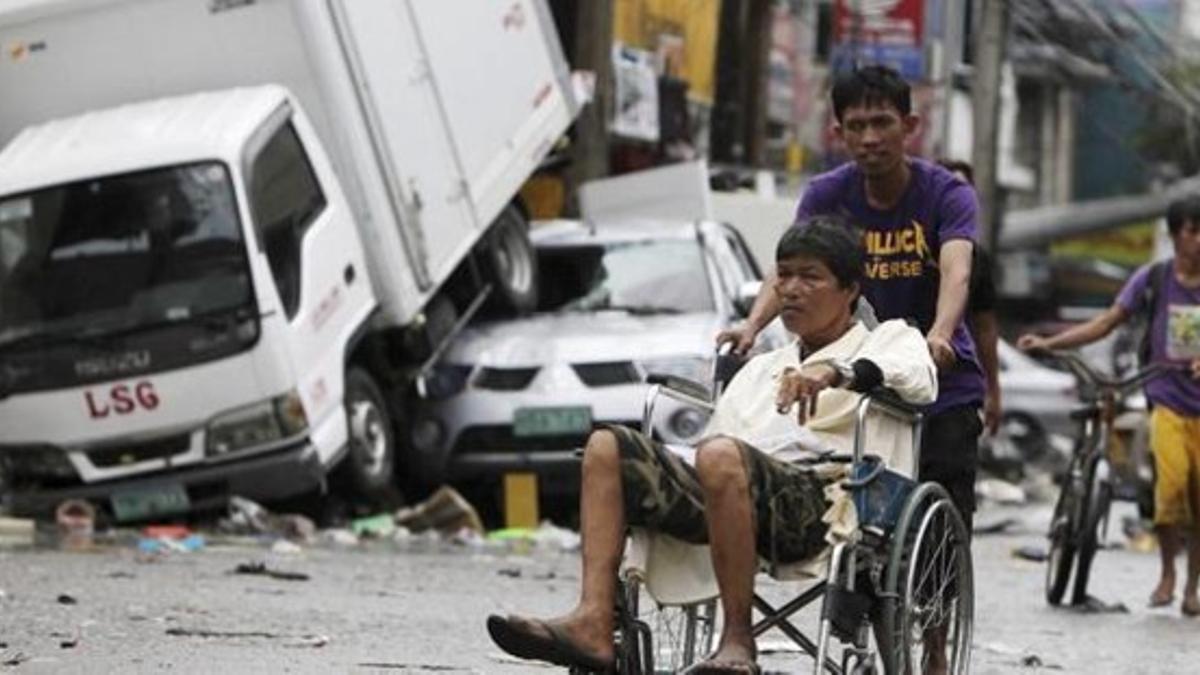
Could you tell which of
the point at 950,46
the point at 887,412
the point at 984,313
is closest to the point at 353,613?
the point at 984,313

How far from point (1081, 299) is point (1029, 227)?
260 inches

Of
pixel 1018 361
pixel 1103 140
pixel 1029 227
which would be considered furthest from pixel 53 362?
pixel 1103 140

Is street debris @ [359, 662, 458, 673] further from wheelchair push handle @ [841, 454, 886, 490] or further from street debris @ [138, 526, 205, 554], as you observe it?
street debris @ [138, 526, 205, 554]

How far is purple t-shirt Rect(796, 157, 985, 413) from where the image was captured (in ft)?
24.0

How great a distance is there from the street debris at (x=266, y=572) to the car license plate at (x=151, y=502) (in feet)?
7.08

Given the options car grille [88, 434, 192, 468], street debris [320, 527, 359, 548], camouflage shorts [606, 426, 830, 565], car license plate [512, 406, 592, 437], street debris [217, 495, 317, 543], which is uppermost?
camouflage shorts [606, 426, 830, 565]

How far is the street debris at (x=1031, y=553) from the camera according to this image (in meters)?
15.2

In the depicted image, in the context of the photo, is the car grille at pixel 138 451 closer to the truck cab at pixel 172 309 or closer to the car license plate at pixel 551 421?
the truck cab at pixel 172 309

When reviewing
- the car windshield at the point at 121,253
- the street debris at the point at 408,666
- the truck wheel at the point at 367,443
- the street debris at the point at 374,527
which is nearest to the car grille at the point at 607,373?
the truck wheel at the point at 367,443

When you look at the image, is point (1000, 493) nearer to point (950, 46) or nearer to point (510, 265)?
point (510, 265)

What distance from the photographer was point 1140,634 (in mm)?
10297

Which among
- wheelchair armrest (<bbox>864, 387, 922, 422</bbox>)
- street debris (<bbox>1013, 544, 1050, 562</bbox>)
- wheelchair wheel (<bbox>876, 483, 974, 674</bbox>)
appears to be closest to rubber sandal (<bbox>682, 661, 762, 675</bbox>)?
wheelchair wheel (<bbox>876, 483, 974, 674</bbox>)

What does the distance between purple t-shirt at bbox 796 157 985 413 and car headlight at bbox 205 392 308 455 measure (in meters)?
7.42

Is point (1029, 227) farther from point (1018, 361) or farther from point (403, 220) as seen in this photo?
point (403, 220)
